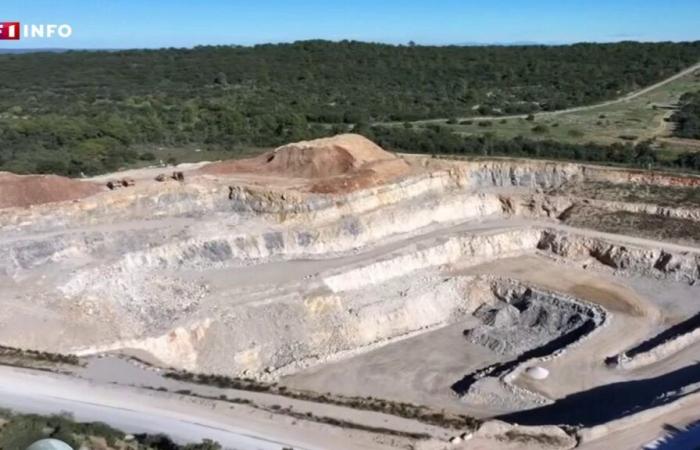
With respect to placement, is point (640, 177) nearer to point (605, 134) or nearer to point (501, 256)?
point (501, 256)

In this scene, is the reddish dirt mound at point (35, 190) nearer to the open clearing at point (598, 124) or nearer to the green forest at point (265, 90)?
the green forest at point (265, 90)

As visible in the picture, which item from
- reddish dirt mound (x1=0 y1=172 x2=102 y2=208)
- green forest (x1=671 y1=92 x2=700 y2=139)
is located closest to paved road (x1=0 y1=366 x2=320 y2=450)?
reddish dirt mound (x1=0 y1=172 x2=102 y2=208)

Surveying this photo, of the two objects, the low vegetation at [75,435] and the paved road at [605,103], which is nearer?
the low vegetation at [75,435]

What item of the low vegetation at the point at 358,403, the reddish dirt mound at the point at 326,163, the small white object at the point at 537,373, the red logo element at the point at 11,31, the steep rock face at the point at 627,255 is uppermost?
the red logo element at the point at 11,31

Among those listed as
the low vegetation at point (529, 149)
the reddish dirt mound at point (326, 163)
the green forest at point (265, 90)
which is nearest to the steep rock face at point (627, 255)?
the reddish dirt mound at point (326, 163)

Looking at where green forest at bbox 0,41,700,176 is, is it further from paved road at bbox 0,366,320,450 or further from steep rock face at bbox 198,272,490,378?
paved road at bbox 0,366,320,450

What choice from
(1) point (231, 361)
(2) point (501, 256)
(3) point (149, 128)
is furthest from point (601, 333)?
(3) point (149, 128)
